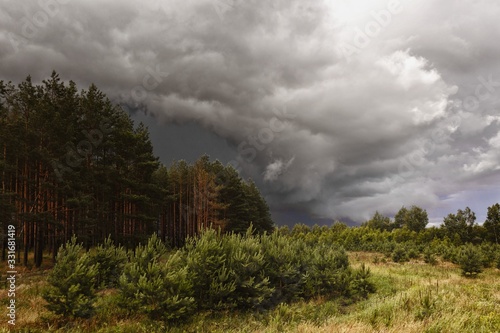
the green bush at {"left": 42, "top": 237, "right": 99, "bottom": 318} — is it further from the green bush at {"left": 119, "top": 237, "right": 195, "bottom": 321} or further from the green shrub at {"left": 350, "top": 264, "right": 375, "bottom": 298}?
the green shrub at {"left": 350, "top": 264, "right": 375, "bottom": 298}

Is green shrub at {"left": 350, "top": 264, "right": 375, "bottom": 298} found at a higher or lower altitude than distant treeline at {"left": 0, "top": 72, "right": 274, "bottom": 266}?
lower

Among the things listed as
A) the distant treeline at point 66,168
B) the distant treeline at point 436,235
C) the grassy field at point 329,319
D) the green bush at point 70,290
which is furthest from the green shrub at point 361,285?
the distant treeline at point 436,235

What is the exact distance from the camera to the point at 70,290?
410 inches

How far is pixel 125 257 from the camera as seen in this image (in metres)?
15.4

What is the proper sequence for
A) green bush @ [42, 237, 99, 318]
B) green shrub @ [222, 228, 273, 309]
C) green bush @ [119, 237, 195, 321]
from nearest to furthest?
green bush @ [119, 237, 195, 321], green bush @ [42, 237, 99, 318], green shrub @ [222, 228, 273, 309]

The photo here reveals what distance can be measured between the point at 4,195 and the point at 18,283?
644 centimetres

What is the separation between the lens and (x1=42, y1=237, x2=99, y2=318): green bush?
10.4 meters

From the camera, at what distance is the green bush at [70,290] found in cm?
1045

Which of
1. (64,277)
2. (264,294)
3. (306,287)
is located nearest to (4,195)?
(64,277)

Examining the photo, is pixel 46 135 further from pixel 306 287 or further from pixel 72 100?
pixel 306 287

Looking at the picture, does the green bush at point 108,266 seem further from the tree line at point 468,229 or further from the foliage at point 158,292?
the tree line at point 468,229

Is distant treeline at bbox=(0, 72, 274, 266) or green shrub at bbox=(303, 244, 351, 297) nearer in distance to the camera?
green shrub at bbox=(303, 244, 351, 297)

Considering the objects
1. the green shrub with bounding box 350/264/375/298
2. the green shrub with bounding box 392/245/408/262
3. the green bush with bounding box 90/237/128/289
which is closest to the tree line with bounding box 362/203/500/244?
the green shrub with bounding box 392/245/408/262

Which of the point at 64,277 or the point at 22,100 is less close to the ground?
the point at 22,100
